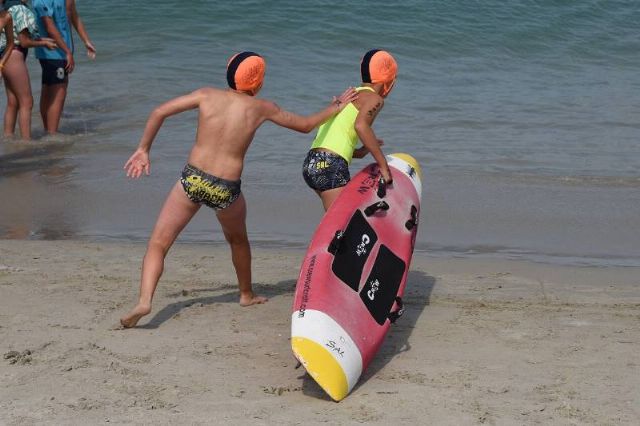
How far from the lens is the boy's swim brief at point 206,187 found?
532 cm

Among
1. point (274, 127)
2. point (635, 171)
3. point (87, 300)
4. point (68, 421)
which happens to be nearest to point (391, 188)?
point (87, 300)

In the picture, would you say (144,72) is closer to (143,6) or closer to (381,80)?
(143,6)

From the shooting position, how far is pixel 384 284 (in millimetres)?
5410

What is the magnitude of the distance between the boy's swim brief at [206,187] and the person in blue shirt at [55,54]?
5.45m

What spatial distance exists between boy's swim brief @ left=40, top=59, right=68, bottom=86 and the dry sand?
3897mm

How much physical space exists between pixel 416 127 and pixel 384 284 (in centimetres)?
620

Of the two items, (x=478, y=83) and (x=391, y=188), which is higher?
(x=391, y=188)

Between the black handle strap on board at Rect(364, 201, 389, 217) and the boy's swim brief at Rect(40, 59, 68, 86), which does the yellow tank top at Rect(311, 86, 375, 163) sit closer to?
the black handle strap on board at Rect(364, 201, 389, 217)

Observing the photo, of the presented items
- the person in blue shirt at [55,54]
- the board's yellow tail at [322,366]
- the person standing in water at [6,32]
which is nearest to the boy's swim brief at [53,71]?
the person in blue shirt at [55,54]

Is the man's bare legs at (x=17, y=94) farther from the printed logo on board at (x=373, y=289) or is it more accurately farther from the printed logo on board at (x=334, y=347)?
the printed logo on board at (x=334, y=347)

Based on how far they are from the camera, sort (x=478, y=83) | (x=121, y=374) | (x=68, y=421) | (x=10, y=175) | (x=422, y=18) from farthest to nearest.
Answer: (x=422, y=18) < (x=478, y=83) < (x=10, y=175) < (x=121, y=374) < (x=68, y=421)

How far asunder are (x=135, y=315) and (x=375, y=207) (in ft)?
4.76

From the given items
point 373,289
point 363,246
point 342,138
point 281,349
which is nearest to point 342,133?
point 342,138

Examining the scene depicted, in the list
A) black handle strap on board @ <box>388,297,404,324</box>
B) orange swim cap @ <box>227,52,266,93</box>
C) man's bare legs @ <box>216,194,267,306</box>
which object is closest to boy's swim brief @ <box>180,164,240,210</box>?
man's bare legs @ <box>216,194,267,306</box>
